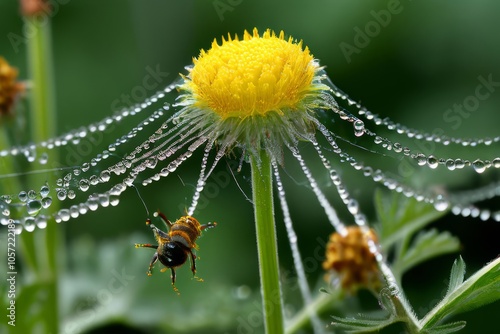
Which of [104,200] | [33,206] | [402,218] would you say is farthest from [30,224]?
[402,218]

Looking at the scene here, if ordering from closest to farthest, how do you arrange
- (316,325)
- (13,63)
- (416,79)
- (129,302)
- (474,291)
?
1. (474,291)
2. (316,325)
3. (129,302)
4. (416,79)
5. (13,63)

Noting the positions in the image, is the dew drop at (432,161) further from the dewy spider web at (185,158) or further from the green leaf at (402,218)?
the green leaf at (402,218)

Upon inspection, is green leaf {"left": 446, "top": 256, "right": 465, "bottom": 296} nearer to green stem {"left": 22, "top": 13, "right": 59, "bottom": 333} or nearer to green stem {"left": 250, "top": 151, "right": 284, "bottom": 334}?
green stem {"left": 250, "top": 151, "right": 284, "bottom": 334}

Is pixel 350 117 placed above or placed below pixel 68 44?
below

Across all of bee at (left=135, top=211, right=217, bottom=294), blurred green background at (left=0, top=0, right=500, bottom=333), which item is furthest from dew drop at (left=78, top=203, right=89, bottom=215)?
blurred green background at (left=0, top=0, right=500, bottom=333)

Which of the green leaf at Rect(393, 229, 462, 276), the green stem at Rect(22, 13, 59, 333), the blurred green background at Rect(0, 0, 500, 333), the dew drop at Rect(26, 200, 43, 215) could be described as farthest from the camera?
the blurred green background at Rect(0, 0, 500, 333)

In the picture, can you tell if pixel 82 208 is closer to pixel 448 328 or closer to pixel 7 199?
pixel 7 199

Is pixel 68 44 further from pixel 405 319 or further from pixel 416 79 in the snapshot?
pixel 405 319

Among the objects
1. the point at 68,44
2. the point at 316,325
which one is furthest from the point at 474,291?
the point at 68,44
